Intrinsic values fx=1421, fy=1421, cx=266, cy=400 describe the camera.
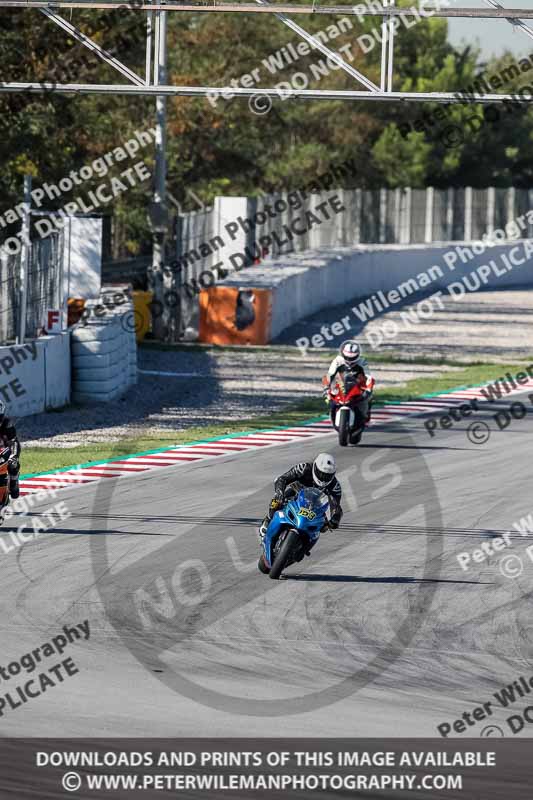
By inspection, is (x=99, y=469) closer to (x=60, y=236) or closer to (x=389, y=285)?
(x=60, y=236)

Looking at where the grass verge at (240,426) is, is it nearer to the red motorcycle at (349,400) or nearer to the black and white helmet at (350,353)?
the red motorcycle at (349,400)

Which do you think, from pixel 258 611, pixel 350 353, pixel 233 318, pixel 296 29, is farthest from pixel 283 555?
pixel 233 318

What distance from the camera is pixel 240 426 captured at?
23172 millimetres

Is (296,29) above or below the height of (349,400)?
above

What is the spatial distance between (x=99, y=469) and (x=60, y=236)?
6.90 meters

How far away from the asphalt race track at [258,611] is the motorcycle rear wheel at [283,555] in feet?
0.55

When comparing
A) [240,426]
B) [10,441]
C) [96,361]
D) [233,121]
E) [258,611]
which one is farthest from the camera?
[233,121]

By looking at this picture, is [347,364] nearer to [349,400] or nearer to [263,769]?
[349,400]

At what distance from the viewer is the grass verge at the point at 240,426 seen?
19.2m

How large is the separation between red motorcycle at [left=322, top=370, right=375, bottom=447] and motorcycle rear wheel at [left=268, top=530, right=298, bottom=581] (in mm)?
7955

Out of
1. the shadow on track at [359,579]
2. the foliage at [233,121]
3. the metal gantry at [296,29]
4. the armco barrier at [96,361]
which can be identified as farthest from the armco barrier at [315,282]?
the shadow on track at [359,579]

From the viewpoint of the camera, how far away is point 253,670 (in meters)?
10.0

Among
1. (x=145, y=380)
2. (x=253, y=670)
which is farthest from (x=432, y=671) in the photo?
(x=145, y=380)

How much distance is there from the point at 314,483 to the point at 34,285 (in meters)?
10.9
